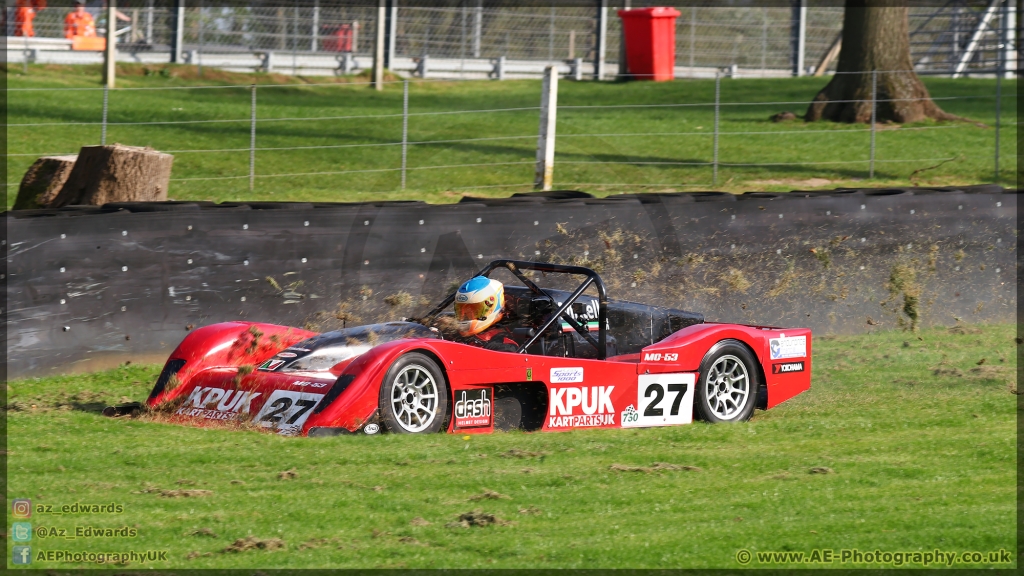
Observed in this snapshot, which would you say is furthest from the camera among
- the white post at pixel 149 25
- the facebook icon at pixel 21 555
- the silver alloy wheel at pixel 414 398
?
the white post at pixel 149 25

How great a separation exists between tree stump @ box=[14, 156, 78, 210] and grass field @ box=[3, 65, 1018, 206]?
2.40 m

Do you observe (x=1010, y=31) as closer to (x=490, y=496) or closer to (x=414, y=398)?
(x=414, y=398)

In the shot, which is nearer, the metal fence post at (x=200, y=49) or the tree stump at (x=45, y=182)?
the tree stump at (x=45, y=182)

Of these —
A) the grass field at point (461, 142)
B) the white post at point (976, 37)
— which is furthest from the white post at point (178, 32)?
the white post at point (976, 37)

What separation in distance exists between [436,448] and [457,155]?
35.9 feet

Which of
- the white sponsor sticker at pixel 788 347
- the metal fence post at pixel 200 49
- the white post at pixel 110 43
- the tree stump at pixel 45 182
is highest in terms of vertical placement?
the metal fence post at pixel 200 49

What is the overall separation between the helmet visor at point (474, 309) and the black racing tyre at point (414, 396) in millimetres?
1006

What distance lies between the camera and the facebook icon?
4.73m

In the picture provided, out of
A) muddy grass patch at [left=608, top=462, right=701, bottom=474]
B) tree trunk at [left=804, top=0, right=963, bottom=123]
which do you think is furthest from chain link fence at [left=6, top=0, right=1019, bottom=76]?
muddy grass patch at [left=608, top=462, right=701, bottom=474]

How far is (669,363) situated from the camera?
27.0 ft

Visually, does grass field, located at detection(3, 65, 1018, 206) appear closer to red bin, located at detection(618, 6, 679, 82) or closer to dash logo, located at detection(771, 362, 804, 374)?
red bin, located at detection(618, 6, 679, 82)

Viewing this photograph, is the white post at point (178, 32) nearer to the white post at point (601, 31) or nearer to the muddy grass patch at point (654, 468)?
the white post at point (601, 31)

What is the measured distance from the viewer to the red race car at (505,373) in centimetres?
720

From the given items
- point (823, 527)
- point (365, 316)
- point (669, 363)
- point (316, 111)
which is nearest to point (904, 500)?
point (823, 527)
